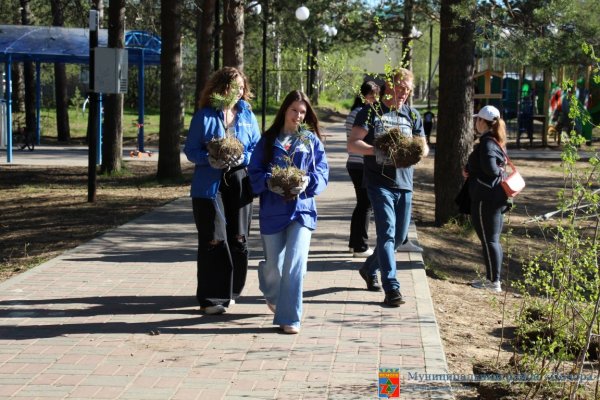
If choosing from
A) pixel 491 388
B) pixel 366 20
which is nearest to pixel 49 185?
pixel 491 388

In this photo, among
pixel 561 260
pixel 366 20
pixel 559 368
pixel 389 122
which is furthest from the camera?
pixel 366 20

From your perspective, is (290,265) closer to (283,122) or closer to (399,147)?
(283,122)

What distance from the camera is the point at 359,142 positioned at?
7.77m

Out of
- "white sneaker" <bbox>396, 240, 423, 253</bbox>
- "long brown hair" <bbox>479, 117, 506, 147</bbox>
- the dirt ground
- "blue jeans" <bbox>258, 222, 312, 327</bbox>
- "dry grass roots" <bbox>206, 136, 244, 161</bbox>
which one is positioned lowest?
the dirt ground

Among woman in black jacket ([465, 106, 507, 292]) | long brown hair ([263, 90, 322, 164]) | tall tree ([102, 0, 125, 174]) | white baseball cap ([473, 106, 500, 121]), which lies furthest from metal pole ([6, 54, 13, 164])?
long brown hair ([263, 90, 322, 164])

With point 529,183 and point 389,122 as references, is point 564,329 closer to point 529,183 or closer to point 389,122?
point 389,122

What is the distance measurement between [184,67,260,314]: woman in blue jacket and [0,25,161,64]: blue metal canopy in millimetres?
16103

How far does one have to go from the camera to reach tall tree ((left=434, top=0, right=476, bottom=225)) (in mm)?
12641

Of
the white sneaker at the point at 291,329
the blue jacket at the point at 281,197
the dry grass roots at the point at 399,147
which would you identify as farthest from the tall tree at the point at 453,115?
the white sneaker at the point at 291,329

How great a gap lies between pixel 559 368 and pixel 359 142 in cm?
283

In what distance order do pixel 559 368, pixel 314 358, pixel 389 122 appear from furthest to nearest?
pixel 389 122
pixel 314 358
pixel 559 368

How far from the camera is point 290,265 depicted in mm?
6621

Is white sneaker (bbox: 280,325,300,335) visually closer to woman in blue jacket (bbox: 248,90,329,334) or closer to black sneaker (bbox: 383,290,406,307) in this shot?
woman in blue jacket (bbox: 248,90,329,334)

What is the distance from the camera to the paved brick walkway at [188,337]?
5.46 meters
